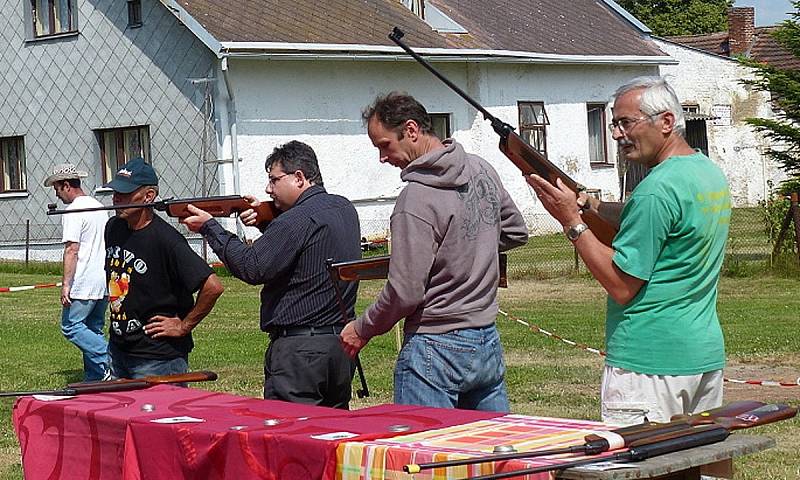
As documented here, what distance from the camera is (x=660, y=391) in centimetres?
482

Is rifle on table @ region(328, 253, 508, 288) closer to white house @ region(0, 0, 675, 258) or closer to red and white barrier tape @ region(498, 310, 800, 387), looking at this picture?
red and white barrier tape @ region(498, 310, 800, 387)

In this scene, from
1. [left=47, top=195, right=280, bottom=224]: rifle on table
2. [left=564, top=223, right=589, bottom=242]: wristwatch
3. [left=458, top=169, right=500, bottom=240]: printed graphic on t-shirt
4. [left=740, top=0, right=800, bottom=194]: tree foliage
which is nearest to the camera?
[left=564, top=223, right=589, bottom=242]: wristwatch

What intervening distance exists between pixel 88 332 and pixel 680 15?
2097 inches

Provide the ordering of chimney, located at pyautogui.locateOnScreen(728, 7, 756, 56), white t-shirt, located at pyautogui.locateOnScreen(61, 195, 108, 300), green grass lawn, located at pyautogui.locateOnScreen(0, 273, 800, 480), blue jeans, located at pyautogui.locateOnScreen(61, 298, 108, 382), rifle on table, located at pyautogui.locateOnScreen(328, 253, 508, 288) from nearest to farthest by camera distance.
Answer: rifle on table, located at pyautogui.locateOnScreen(328, 253, 508, 288) → green grass lawn, located at pyautogui.locateOnScreen(0, 273, 800, 480) → blue jeans, located at pyautogui.locateOnScreen(61, 298, 108, 382) → white t-shirt, located at pyautogui.locateOnScreen(61, 195, 108, 300) → chimney, located at pyautogui.locateOnScreen(728, 7, 756, 56)

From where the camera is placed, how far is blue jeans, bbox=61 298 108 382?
38.2 ft

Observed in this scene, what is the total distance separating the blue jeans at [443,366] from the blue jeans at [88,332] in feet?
21.4

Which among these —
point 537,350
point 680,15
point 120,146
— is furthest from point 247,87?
point 680,15

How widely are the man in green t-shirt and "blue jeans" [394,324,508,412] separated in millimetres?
763

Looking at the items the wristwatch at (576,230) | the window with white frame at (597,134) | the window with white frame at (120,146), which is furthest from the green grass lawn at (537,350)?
the window with white frame at (597,134)

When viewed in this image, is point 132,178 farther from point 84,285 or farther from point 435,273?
point 84,285

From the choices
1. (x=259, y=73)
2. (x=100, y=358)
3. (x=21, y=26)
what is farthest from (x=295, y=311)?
(x=21, y=26)

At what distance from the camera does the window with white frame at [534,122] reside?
30.4 m

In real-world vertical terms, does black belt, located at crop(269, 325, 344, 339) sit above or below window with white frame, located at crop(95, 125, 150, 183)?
below

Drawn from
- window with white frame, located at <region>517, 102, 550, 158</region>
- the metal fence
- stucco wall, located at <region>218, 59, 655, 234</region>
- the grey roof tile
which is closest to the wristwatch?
the metal fence
